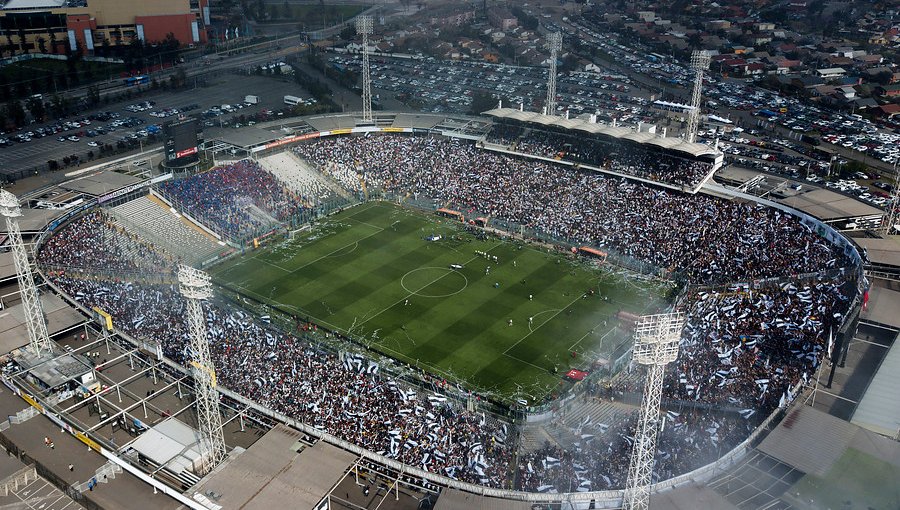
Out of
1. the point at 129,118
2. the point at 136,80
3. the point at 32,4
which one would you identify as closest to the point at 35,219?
the point at 129,118

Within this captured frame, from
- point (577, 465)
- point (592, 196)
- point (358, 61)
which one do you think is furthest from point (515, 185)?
point (358, 61)

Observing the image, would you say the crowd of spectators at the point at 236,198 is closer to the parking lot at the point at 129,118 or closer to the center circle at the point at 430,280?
the center circle at the point at 430,280

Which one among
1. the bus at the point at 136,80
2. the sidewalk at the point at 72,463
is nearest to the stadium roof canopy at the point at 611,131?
the sidewalk at the point at 72,463

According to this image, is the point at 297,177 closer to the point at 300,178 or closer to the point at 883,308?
the point at 300,178

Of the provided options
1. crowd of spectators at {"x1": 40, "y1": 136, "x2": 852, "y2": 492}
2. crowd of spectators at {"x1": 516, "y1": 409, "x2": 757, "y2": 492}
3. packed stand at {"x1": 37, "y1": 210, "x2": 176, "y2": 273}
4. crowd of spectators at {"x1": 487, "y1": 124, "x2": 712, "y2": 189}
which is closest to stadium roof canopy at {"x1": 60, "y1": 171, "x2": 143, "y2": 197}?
packed stand at {"x1": 37, "y1": 210, "x2": 176, "y2": 273}

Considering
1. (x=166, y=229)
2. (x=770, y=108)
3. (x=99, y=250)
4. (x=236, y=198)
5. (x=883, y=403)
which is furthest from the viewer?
(x=770, y=108)

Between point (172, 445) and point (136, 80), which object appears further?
point (136, 80)

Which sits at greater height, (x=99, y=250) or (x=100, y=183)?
(x=100, y=183)

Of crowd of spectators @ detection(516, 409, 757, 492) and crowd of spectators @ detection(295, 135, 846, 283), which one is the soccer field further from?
crowd of spectators @ detection(516, 409, 757, 492)
